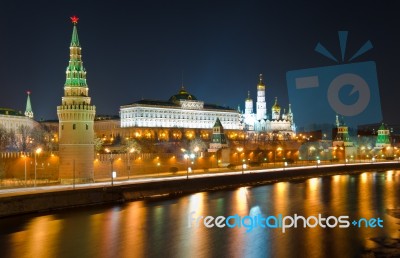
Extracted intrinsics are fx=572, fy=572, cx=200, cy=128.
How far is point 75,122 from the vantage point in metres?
42.3

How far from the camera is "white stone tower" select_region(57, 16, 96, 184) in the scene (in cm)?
4200

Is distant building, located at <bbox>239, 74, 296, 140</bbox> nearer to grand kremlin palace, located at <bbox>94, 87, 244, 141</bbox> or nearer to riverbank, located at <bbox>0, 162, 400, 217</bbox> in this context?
grand kremlin palace, located at <bbox>94, 87, 244, 141</bbox>

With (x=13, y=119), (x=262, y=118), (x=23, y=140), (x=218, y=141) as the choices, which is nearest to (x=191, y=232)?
(x=218, y=141)

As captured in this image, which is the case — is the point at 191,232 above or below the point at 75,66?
below

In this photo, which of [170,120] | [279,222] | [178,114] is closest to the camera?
[279,222]

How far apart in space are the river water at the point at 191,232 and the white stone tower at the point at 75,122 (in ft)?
28.9

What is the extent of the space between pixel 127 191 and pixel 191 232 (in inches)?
455

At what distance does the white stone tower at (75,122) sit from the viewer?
4200 centimetres

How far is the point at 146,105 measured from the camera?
122375 mm

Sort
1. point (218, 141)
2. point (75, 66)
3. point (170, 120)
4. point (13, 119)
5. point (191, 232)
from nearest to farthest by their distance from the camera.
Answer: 1. point (191, 232)
2. point (75, 66)
3. point (218, 141)
4. point (13, 119)
5. point (170, 120)

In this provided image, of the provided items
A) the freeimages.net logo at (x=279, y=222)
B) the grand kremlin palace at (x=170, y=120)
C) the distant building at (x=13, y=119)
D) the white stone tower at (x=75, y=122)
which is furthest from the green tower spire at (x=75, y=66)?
the grand kremlin palace at (x=170, y=120)

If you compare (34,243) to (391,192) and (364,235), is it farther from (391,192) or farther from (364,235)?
(391,192)

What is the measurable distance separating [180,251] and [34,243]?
5.93m

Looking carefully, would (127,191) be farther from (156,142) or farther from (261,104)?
(261,104)
